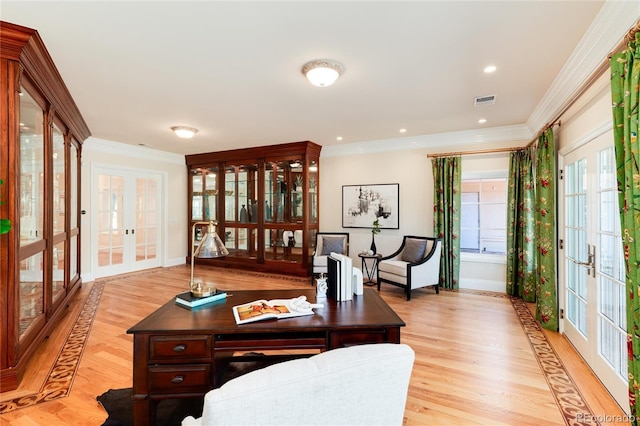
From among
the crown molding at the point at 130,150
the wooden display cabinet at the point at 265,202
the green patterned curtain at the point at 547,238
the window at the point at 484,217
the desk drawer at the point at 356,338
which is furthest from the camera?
the wooden display cabinet at the point at 265,202

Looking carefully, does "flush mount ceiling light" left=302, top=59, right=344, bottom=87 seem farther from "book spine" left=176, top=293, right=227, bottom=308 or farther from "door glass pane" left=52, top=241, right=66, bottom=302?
"door glass pane" left=52, top=241, right=66, bottom=302

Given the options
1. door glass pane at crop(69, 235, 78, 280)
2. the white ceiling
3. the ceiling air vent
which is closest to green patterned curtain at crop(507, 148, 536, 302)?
the white ceiling

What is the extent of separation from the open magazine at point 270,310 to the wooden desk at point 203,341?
1.7 inches

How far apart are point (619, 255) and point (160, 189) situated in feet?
23.6

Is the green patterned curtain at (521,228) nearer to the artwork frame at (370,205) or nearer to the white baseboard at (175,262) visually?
the artwork frame at (370,205)

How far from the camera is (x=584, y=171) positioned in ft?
8.88

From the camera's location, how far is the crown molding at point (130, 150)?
17.7 ft

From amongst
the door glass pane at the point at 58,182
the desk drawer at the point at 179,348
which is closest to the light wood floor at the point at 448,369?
the desk drawer at the point at 179,348

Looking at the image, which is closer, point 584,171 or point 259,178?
point 584,171

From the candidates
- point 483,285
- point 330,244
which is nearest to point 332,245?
point 330,244

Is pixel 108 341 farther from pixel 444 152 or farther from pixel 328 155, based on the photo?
pixel 444 152

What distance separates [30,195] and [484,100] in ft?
15.3

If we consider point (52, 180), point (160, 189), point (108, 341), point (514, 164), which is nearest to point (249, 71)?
point (52, 180)

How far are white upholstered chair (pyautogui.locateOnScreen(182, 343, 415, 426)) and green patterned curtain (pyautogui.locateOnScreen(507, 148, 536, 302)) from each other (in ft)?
13.8
